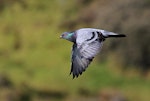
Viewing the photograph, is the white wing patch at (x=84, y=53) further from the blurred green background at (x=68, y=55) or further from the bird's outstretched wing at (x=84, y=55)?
the blurred green background at (x=68, y=55)

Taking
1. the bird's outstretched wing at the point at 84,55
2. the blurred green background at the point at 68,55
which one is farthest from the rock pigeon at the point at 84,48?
the blurred green background at the point at 68,55

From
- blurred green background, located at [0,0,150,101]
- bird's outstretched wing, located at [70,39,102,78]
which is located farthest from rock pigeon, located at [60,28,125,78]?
blurred green background, located at [0,0,150,101]

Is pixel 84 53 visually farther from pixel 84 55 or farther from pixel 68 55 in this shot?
pixel 68 55

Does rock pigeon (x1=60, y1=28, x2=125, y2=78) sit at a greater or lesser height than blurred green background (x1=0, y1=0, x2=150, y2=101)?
lesser

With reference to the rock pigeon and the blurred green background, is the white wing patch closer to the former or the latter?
the rock pigeon

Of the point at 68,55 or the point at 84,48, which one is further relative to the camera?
the point at 68,55

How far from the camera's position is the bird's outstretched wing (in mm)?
6742

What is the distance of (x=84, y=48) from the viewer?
6.82 meters

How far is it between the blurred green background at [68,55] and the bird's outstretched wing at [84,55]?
912 centimetres

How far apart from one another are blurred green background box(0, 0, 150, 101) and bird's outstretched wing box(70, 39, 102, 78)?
9122 millimetres

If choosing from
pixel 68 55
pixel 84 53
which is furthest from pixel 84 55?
pixel 68 55

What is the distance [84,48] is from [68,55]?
495 inches

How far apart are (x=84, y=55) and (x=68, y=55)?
41.3 feet

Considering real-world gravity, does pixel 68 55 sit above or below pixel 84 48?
above
